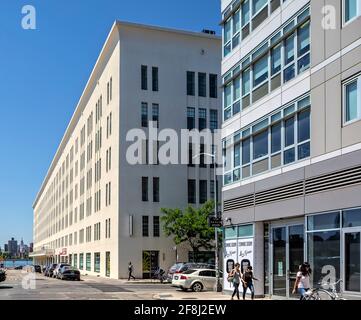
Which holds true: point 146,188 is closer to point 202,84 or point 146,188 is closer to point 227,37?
point 202,84

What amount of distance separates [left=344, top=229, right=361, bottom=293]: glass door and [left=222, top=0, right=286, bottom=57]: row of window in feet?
35.3

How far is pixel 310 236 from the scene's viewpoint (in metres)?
20.2

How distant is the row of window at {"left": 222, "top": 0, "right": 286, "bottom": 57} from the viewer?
25.1m

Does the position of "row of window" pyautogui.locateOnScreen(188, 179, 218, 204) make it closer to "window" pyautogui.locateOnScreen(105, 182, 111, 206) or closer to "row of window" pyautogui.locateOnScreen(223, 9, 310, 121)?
"window" pyautogui.locateOnScreen(105, 182, 111, 206)

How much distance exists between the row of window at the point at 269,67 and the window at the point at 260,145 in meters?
1.70

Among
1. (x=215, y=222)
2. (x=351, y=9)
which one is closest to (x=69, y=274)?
(x=215, y=222)

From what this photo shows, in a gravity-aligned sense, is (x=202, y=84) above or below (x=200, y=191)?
above

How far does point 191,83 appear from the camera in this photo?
5922cm

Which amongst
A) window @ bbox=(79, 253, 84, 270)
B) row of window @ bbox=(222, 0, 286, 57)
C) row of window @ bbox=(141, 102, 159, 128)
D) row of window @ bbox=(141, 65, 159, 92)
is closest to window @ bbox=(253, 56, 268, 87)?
row of window @ bbox=(222, 0, 286, 57)

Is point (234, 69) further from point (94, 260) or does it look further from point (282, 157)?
point (94, 260)

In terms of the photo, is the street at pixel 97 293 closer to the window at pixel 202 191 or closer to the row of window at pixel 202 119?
the window at pixel 202 191

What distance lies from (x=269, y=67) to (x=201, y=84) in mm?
35486
